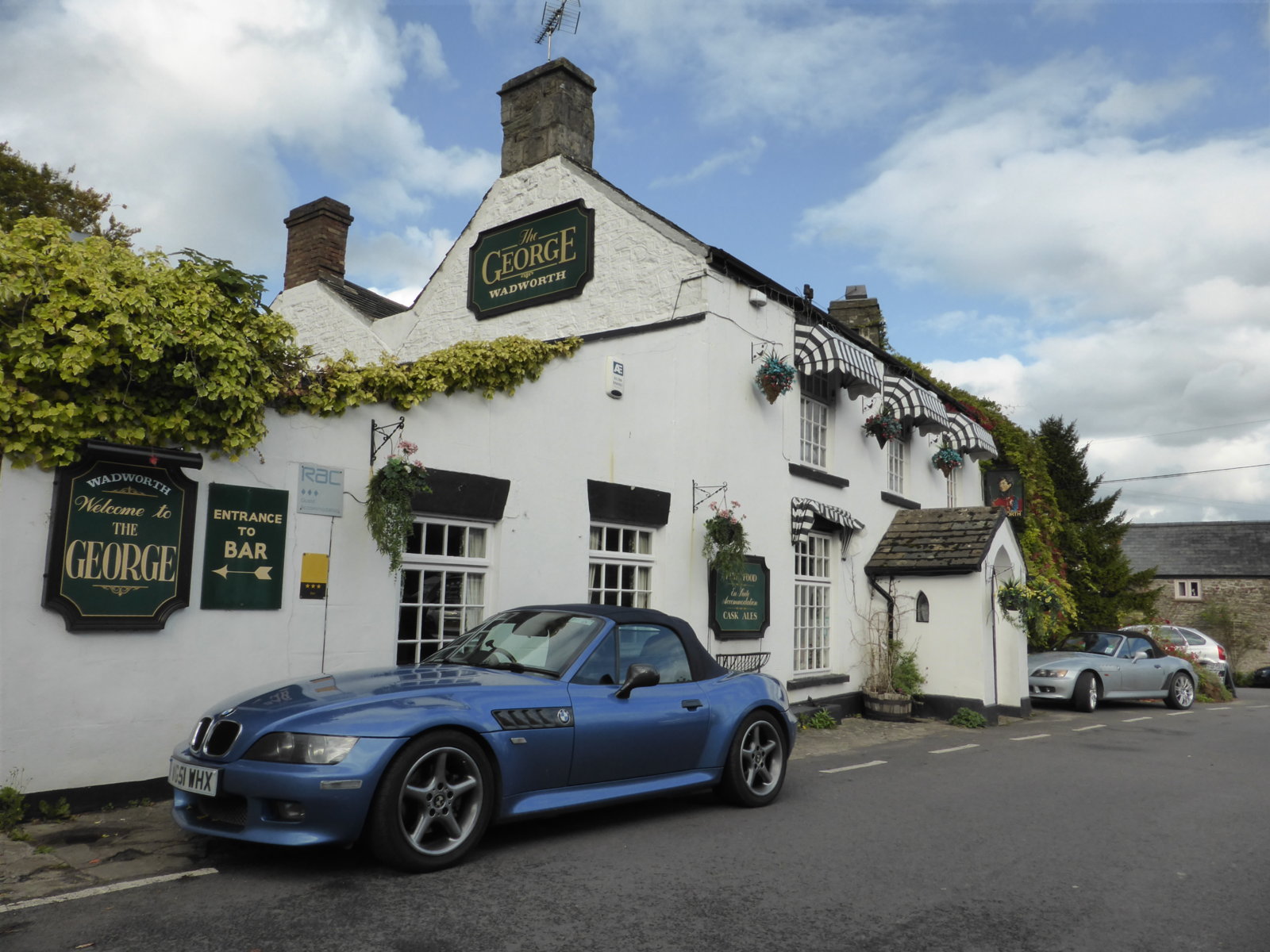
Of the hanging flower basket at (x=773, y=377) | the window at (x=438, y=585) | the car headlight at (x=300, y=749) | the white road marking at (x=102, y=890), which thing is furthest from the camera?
the hanging flower basket at (x=773, y=377)

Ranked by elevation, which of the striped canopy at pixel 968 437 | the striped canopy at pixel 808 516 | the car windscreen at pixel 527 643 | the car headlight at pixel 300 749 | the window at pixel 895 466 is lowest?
the car headlight at pixel 300 749

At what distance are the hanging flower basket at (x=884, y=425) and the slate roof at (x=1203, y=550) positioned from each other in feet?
131

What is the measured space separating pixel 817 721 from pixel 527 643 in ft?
23.4

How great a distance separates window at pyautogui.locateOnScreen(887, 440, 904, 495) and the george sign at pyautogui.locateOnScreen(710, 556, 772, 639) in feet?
16.5

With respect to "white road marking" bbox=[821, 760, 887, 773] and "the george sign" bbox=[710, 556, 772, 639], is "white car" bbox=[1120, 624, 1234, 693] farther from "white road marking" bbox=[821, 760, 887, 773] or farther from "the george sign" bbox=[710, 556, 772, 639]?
Result: "white road marking" bbox=[821, 760, 887, 773]

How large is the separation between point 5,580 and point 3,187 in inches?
644

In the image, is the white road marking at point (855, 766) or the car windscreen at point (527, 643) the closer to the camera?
the car windscreen at point (527, 643)

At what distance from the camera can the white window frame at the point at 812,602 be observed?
1359cm

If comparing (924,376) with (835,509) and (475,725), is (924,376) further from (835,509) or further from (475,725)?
(475,725)

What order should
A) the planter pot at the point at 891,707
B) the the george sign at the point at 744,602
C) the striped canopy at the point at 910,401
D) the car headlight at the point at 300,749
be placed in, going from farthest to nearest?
the striped canopy at the point at 910,401, the planter pot at the point at 891,707, the the george sign at the point at 744,602, the car headlight at the point at 300,749

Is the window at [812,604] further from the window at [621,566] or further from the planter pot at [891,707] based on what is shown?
the window at [621,566]

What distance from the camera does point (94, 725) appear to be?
6469 millimetres

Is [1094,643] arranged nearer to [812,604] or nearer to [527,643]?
[812,604]

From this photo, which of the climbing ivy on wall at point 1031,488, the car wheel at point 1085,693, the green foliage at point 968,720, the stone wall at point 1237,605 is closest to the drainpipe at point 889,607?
the green foliage at point 968,720
